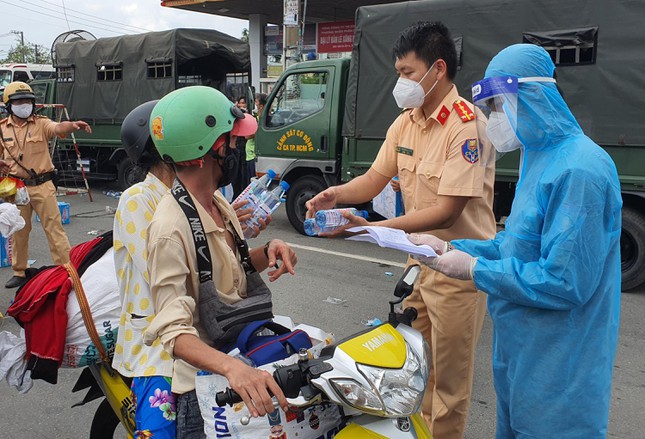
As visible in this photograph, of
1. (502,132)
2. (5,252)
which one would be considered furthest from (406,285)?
→ (5,252)

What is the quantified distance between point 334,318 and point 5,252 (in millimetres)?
4116

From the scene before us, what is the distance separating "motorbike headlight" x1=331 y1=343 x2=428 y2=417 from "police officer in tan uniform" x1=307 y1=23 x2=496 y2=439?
1094 mm

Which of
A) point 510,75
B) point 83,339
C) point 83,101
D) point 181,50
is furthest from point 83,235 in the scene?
point 510,75

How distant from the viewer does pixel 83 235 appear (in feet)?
27.4

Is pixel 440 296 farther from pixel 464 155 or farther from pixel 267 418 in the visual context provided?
pixel 267 418

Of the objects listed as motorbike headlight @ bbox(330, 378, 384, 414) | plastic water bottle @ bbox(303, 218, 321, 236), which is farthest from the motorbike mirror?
plastic water bottle @ bbox(303, 218, 321, 236)

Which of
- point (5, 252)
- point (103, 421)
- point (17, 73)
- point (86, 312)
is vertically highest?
point (17, 73)

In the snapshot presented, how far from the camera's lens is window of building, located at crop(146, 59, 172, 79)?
11.2 m

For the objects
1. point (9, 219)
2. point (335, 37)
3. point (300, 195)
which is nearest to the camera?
point (9, 219)

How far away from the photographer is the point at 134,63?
1169cm

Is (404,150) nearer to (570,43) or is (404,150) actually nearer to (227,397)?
(227,397)

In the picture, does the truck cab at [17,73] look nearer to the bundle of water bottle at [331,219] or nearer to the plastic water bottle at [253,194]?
the plastic water bottle at [253,194]

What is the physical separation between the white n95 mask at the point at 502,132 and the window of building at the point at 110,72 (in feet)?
37.0

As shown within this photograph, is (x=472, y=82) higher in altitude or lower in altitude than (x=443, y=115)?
higher
